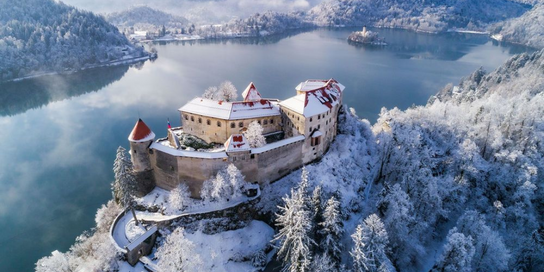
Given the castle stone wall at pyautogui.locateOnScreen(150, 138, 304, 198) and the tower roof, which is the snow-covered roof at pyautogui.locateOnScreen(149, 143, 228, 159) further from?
the tower roof

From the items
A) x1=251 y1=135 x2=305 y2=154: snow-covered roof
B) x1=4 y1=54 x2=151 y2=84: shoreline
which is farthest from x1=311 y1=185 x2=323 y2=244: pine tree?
x1=4 y1=54 x2=151 y2=84: shoreline

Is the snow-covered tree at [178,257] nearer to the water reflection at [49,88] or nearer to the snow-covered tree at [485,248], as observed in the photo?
the snow-covered tree at [485,248]

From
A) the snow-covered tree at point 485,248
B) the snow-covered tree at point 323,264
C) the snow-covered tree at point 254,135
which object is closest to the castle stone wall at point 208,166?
the snow-covered tree at point 254,135

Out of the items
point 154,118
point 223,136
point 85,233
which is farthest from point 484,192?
point 154,118

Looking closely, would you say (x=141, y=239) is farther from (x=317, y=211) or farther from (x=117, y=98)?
(x=117, y=98)

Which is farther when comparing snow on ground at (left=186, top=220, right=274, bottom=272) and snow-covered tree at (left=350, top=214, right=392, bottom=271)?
snow on ground at (left=186, top=220, right=274, bottom=272)

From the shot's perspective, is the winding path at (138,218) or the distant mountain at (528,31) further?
the distant mountain at (528,31)

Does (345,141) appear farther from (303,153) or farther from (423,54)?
(423,54)
